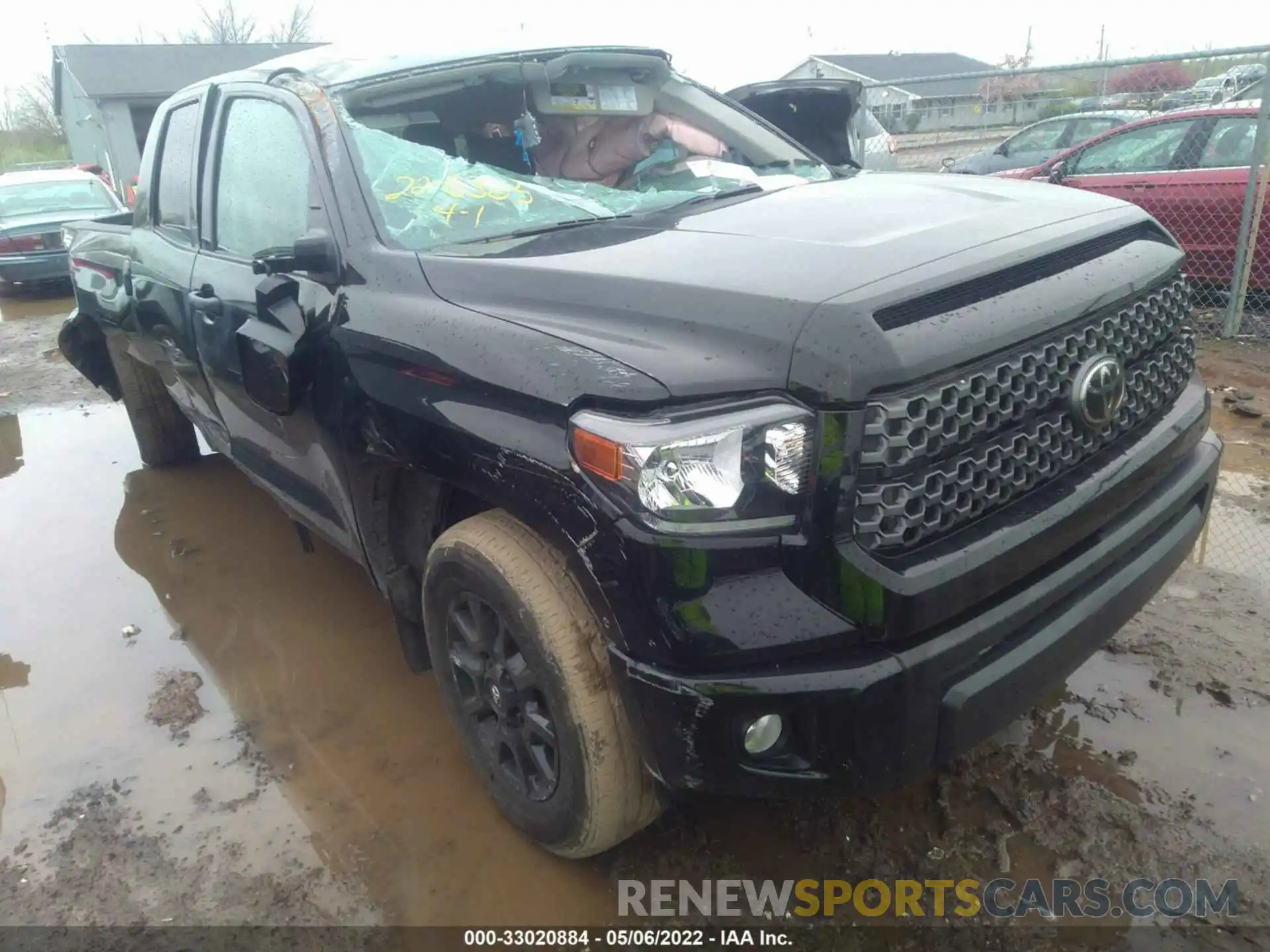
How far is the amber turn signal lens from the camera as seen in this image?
174 centimetres

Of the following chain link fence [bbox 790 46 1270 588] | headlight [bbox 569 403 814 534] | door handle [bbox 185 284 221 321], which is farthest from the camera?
chain link fence [bbox 790 46 1270 588]

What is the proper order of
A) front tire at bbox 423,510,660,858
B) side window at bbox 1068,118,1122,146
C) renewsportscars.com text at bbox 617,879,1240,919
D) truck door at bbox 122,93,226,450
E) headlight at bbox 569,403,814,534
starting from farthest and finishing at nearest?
side window at bbox 1068,118,1122,146, truck door at bbox 122,93,226,450, renewsportscars.com text at bbox 617,879,1240,919, front tire at bbox 423,510,660,858, headlight at bbox 569,403,814,534

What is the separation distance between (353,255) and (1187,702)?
2772 mm

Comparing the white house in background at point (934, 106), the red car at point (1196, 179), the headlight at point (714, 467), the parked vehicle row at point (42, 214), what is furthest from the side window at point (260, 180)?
the parked vehicle row at point (42, 214)

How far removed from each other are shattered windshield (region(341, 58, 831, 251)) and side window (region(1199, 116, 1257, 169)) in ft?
16.3

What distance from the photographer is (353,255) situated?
8.20ft

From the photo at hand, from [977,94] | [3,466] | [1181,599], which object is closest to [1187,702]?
[1181,599]

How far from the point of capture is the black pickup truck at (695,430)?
68.7 inches

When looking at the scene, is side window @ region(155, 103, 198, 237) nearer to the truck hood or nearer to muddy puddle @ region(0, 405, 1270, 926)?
muddy puddle @ region(0, 405, 1270, 926)

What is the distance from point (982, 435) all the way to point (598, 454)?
0.78 metres

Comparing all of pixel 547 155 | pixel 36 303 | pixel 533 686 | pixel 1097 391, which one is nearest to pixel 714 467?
pixel 533 686

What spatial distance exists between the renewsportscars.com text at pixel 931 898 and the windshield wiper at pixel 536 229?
67.8 inches

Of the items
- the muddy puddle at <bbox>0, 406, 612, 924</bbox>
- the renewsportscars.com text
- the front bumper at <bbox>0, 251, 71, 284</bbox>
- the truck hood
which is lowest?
the muddy puddle at <bbox>0, 406, 612, 924</bbox>

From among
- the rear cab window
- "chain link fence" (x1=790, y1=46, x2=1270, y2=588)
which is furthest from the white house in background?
the rear cab window
